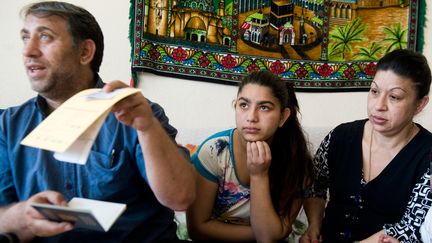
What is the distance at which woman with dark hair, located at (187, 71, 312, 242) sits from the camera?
1.36 metres

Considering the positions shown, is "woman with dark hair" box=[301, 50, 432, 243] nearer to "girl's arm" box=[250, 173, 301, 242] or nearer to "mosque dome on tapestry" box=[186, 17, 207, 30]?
"girl's arm" box=[250, 173, 301, 242]

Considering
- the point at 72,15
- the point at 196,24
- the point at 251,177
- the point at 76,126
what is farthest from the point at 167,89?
the point at 76,126

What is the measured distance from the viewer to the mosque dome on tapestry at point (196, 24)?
84.1 inches

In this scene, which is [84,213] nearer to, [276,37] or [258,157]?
[258,157]

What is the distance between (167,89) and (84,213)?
4.81ft

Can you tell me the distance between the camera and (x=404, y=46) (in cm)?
235

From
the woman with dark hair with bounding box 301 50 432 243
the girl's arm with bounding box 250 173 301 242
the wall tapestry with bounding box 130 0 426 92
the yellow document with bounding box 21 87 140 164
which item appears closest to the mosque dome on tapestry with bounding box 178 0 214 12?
the wall tapestry with bounding box 130 0 426 92

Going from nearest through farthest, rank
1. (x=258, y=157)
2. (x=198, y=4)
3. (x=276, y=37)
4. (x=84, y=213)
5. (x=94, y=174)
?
(x=84, y=213) → (x=94, y=174) → (x=258, y=157) → (x=198, y=4) → (x=276, y=37)

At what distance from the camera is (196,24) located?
2.14m

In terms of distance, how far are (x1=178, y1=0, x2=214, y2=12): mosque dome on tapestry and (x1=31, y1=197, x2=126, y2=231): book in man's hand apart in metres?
1.43

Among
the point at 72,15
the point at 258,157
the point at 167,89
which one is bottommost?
the point at 258,157

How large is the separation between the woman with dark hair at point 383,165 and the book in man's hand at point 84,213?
33.9 inches

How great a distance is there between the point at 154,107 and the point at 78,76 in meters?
0.22

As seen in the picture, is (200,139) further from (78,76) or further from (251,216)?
(78,76)
